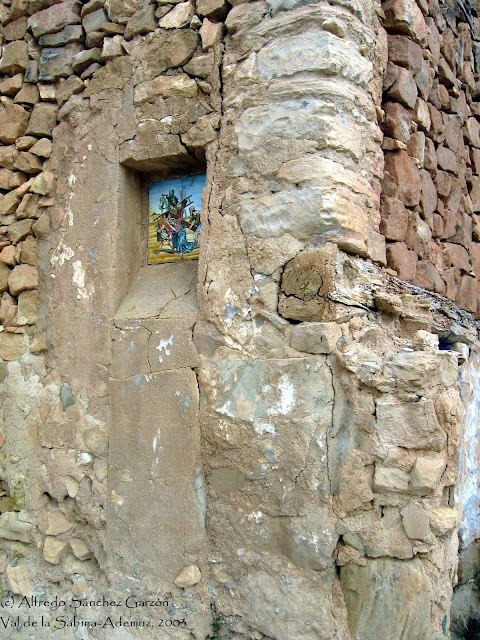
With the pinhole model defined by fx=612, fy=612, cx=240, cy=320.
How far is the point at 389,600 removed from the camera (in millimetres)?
2484

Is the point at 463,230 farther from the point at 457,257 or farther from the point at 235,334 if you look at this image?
the point at 235,334

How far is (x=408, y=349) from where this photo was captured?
2.75 m

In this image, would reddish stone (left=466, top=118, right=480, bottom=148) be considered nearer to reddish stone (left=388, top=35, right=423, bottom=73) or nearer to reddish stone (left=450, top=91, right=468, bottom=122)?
reddish stone (left=450, top=91, right=468, bottom=122)

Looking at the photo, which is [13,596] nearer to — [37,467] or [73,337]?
[37,467]

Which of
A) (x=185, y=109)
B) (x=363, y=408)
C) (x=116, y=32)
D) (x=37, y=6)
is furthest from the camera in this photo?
(x=37, y=6)

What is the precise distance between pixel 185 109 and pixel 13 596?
2.71m

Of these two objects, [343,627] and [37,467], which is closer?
[343,627]

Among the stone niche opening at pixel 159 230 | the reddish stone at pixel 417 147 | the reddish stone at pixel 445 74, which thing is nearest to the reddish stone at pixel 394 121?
the reddish stone at pixel 417 147

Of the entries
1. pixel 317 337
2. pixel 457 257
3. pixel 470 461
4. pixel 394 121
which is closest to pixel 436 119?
pixel 394 121

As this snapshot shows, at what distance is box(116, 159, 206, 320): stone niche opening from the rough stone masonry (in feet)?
0.08

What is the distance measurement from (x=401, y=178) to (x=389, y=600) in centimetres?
197

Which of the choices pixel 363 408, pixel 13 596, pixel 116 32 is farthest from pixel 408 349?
pixel 13 596

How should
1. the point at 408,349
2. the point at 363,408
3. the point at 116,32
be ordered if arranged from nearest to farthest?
the point at 363,408 < the point at 408,349 < the point at 116,32

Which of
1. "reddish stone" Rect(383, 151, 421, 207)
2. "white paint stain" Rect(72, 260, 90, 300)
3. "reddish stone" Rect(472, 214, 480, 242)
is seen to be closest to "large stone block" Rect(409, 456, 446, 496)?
"reddish stone" Rect(383, 151, 421, 207)
